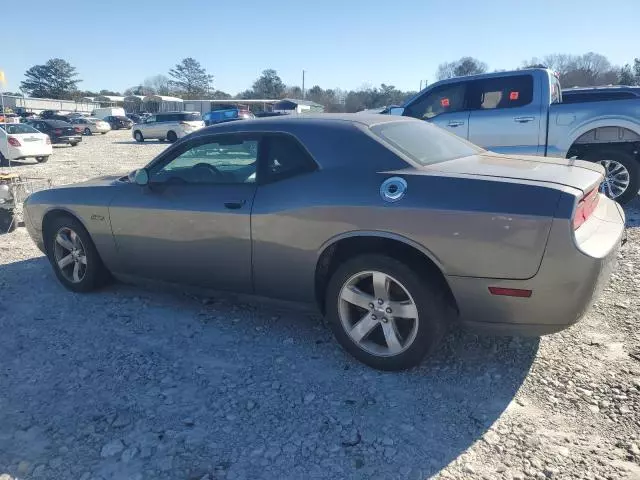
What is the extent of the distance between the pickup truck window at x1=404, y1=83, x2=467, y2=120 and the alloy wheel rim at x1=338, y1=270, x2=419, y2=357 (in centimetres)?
559

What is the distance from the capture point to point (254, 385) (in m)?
3.12

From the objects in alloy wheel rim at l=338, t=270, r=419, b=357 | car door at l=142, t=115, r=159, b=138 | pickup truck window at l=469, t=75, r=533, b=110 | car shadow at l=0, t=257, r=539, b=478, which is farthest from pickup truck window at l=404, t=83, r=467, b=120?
car door at l=142, t=115, r=159, b=138

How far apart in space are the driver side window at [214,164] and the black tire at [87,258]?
968 mm

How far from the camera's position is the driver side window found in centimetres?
369

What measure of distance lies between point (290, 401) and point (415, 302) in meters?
0.93

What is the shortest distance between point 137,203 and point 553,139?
232 inches

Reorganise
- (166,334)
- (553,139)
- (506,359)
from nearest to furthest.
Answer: (506,359)
(166,334)
(553,139)

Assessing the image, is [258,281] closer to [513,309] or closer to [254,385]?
[254,385]

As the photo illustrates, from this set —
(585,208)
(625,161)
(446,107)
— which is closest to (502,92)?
(446,107)

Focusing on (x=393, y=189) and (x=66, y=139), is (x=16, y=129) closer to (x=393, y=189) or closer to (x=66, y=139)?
(x=66, y=139)

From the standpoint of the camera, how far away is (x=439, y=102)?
8125mm

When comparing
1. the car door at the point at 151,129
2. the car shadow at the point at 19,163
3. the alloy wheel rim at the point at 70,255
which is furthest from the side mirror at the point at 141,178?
the car door at the point at 151,129

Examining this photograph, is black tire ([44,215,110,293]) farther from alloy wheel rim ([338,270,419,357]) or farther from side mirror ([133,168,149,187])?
alloy wheel rim ([338,270,419,357])

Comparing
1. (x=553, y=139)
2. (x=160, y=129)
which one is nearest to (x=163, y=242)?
(x=553, y=139)
